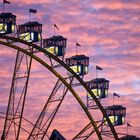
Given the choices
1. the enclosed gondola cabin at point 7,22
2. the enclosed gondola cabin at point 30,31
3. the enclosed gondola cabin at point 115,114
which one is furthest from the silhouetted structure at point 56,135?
the enclosed gondola cabin at point 115,114

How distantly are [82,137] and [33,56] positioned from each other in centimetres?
983

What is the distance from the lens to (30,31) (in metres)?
53.7

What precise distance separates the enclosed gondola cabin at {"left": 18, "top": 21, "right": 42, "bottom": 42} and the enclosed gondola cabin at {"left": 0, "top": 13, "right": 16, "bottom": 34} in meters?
1.09

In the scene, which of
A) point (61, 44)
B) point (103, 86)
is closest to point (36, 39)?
point (61, 44)

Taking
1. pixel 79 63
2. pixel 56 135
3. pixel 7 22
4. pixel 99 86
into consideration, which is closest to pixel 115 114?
pixel 99 86

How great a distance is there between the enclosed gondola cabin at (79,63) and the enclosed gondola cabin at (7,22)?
768 centimetres

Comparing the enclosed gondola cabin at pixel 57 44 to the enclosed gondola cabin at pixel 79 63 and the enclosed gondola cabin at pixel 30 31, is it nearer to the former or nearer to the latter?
the enclosed gondola cabin at pixel 30 31

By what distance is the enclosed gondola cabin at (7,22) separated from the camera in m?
51.8

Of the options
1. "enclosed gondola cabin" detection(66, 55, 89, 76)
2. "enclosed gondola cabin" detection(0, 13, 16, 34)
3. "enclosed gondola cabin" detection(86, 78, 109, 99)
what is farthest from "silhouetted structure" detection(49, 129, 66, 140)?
"enclosed gondola cabin" detection(86, 78, 109, 99)

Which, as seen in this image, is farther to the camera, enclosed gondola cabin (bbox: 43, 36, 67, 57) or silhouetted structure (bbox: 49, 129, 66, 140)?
enclosed gondola cabin (bbox: 43, 36, 67, 57)

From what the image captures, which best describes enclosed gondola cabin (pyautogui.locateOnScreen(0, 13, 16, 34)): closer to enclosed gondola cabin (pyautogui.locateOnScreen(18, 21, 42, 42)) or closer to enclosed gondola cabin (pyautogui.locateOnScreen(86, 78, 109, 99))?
enclosed gondola cabin (pyautogui.locateOnScreen(18, 21, 42, 42))

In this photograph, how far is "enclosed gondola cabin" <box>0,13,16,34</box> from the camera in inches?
2041

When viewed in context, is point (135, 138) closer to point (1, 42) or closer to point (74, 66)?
point (74, 66)

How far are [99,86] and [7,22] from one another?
1295 centimetres
